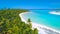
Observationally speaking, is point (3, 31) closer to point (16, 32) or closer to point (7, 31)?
point (7, 31)

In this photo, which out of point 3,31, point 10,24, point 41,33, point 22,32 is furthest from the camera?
point 41,33

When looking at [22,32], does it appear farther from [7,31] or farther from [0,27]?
[0,27]

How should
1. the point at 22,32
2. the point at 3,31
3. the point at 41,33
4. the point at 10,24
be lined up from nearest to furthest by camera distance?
the point at 22,32
the point at 3,31
the point at 10,24
the point at 41,33

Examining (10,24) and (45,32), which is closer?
(10,24)

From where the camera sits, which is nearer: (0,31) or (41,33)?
(0,31)

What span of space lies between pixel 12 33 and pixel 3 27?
2702 millimetres

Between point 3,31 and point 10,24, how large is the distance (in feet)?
6.50

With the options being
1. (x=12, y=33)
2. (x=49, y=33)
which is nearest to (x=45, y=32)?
(x=49, y=33)

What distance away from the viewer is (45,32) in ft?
92.4

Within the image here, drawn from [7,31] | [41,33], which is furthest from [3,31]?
[41,33]

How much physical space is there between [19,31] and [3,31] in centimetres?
263

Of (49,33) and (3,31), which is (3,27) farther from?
(49,33)

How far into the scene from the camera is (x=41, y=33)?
89.8 ft

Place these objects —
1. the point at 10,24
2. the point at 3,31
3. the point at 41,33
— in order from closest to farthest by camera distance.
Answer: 1. the point at 3,31
2. the point at 10,24
3. the point at 41,33
